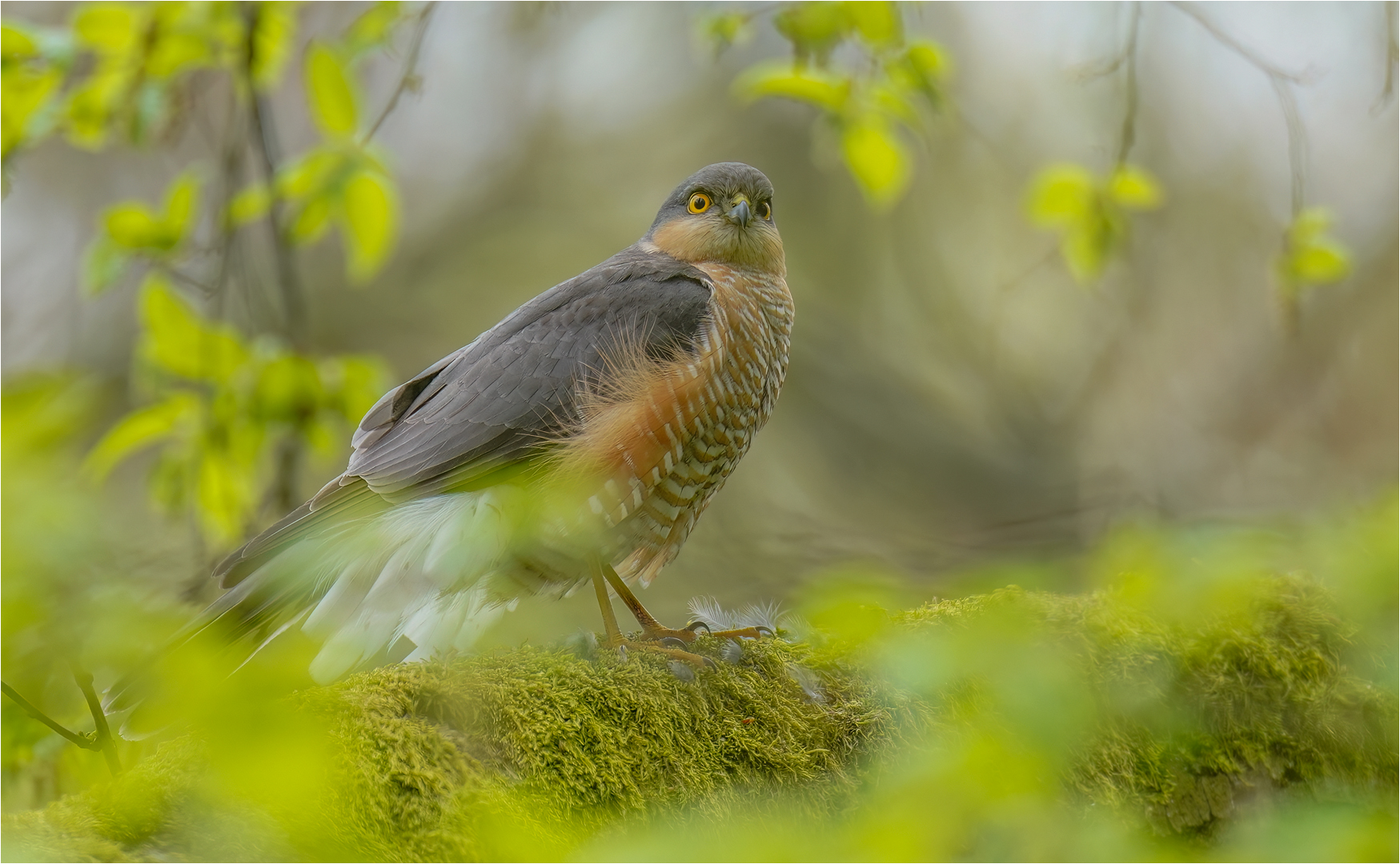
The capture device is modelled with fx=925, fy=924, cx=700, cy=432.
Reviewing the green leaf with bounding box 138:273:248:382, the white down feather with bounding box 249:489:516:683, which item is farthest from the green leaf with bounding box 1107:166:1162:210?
the green leaf with bounding box 138:273:248:382

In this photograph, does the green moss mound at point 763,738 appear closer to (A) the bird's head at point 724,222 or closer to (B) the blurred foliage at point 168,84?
(B) the blurred foliage at point 168,84

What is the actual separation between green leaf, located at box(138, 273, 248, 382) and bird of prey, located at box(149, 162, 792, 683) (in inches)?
17.9

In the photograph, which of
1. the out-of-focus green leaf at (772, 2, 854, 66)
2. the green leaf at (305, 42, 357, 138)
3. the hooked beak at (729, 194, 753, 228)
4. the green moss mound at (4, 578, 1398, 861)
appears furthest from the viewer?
the hooked beak at (729, 194, 753, 228)

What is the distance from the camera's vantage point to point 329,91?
2311 mm

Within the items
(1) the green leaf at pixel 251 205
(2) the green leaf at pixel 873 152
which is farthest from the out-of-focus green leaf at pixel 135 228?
→ (2) the green leaf at pixel 873 152

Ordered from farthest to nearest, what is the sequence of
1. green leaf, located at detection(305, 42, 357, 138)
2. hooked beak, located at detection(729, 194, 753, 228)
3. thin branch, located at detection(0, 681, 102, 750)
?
hooked beak, located at detection(729, 194, 753, 228), green leaf, located at detection(305, 42, 357, 138), thin branch, located at detection(0, 681, 102, 750)

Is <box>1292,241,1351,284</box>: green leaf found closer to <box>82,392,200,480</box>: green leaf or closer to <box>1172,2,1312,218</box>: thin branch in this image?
<box>1172,2,1312,218</box>: thin branch

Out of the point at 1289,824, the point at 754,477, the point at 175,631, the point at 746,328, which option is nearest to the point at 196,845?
the point at 175,631

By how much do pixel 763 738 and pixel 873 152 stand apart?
1.59 metres

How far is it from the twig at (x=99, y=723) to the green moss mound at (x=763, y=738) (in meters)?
0.14

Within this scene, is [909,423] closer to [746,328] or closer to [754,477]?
[754,477]

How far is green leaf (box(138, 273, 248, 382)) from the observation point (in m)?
2.44

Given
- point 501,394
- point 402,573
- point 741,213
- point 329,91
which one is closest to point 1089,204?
point 741,213

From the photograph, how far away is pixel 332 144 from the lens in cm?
254
